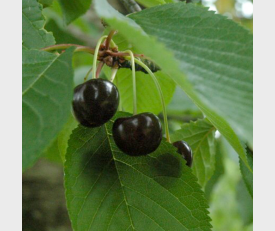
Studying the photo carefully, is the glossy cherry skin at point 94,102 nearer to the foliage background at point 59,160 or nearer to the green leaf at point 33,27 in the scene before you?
the green leaf at point 33,27

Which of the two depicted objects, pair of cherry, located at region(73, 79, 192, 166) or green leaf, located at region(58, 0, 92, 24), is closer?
pair of cherry, located at region(73, 79, 192, 166)

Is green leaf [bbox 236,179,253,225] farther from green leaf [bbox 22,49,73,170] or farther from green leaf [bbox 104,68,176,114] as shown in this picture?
green leaf [bbox 22,49,73,170]

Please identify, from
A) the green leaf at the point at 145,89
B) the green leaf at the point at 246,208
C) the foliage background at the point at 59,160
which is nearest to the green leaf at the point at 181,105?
the foliage background at the point at 59,160

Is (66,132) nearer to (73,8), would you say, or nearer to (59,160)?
(73,8)

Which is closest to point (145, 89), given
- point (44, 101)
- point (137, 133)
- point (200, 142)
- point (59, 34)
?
point (200, 142)

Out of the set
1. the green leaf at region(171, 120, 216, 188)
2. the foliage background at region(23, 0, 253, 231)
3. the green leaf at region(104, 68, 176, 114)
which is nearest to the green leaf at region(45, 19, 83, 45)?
the foliage background at region(23, 0, 253, 231)

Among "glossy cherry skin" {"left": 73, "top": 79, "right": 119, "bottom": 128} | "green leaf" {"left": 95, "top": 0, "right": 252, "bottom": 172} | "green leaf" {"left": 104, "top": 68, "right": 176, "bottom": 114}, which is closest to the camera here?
"green leaf" {"left": 95, "top": 0, "right": 252, "bottom": 172}
